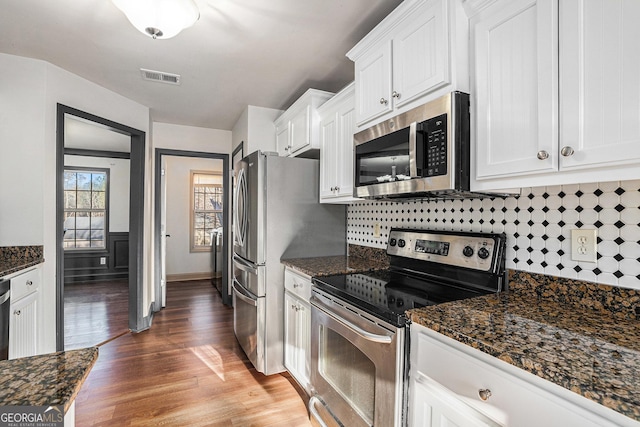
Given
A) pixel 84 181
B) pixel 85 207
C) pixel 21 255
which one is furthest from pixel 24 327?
pixel 84 181

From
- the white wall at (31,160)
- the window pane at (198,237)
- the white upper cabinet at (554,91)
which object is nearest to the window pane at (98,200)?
the window pane at (198,237)

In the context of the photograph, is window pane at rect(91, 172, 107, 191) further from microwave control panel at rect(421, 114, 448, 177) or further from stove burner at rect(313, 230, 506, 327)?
microwave control panel at rect(421, 114, 448, 177)

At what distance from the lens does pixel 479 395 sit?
0.94m

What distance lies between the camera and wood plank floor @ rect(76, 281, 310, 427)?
6.46ft

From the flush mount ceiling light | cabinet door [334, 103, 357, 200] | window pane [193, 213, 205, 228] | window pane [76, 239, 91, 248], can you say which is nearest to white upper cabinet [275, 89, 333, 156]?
cabinet door [334, 103, 357, 200]

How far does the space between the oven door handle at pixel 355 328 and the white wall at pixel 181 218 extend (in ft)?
15.2

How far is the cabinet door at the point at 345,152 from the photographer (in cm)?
219

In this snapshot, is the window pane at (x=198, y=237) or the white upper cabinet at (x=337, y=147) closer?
the white upper cabinet at (x=337, y=147)

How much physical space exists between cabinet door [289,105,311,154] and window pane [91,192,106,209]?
14.7ft

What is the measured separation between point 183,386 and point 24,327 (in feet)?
3.54

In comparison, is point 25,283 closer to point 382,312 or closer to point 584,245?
point 382,312

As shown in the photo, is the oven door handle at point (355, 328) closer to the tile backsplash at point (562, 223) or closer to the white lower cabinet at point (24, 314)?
the tile backsplash at point (562, 223)

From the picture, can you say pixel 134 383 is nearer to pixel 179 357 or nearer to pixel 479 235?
pixel 179 357

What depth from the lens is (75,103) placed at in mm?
2633
